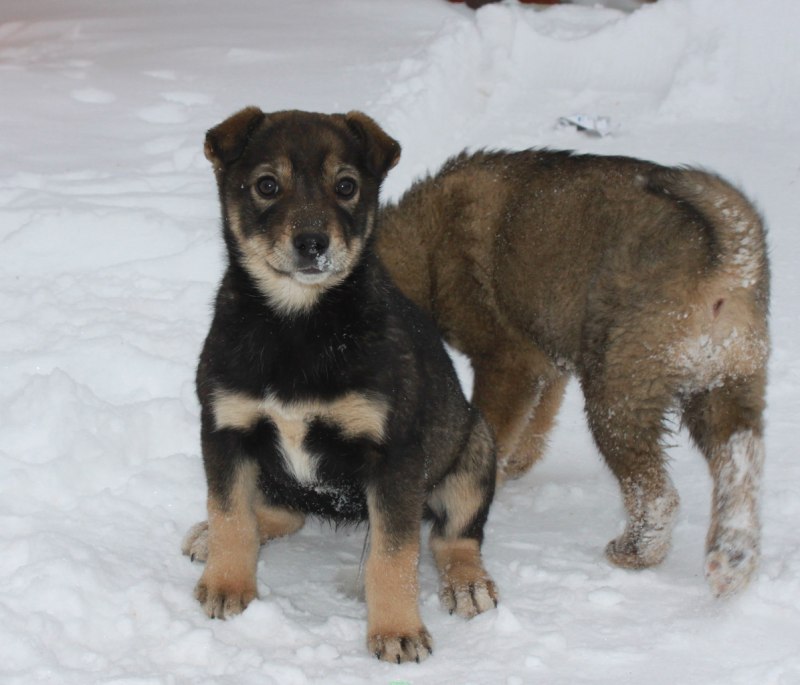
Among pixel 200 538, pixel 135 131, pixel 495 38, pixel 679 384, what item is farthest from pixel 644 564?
pixel 495 38

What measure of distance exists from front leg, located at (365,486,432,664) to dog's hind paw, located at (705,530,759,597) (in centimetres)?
106

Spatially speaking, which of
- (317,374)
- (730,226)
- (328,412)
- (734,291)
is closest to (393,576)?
(328,412)

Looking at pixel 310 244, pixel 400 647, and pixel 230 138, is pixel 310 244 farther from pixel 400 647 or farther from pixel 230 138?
pixel 400 647

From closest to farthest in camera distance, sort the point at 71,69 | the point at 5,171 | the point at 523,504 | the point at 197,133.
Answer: the point at 523,504
the point at 5,171
the point at 197,133
the point at 71,69

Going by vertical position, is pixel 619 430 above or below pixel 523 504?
above

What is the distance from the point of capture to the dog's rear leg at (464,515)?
171 inches

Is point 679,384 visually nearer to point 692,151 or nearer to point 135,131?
point 692,151

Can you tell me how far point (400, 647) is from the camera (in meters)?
3.86

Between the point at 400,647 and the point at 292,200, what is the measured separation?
157cm

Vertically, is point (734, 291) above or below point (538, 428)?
above

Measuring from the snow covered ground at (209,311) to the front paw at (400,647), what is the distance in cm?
5

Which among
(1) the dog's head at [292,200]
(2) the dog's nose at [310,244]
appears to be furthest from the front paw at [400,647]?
(2) the dog's nose at [310,244]

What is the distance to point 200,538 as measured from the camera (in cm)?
451

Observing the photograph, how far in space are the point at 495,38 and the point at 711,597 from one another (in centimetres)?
707
